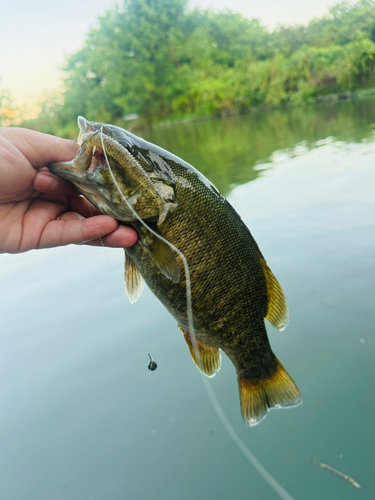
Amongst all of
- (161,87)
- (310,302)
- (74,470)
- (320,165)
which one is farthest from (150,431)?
(161,87)

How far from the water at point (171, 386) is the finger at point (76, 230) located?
5.14ft

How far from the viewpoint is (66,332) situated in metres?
4.07

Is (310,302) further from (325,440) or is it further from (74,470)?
(74,470)

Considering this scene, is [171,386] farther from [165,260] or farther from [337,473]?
[165,260]

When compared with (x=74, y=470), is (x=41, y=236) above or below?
above

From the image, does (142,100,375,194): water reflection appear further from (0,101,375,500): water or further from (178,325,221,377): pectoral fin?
(178,325,221,377): pectoral fin

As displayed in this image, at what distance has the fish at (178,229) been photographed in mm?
1644

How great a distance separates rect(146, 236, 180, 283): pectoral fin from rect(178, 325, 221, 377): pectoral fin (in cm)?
42

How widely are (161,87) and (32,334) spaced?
42646 mm

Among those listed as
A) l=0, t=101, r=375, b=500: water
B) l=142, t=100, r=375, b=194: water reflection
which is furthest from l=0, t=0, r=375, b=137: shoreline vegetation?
l=0, t=101, r=375, b=500: water

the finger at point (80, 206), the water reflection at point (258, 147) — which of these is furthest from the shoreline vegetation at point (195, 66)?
the finger at point (80, 206)

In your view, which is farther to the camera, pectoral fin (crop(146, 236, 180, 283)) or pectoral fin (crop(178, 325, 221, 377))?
pectoral fin (crop(178, 325, 221, 377))

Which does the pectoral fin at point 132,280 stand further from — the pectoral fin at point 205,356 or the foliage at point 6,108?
the foliage at point 6,108

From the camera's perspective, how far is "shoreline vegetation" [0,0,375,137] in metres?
29.3
